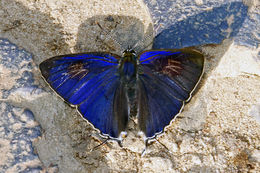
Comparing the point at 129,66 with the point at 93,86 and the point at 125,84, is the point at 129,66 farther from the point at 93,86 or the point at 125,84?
the point at 93,86

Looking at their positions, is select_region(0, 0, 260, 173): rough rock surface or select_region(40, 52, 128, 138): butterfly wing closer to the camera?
select_region(0, 0, 260, 173): rough rock surface

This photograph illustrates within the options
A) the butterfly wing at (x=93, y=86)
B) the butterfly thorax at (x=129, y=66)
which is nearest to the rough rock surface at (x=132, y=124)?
the butterfly wing at (x=93, y=86)

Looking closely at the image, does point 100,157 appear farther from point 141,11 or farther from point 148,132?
point 141,11

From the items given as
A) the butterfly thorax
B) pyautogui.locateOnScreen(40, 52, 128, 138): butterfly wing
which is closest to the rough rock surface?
pyautogui.locateOnScreen(40, 52, 128, 138): butterfly wing

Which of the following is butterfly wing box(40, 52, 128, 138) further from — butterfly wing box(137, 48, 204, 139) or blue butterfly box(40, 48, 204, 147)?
butterfly wing box(137, 48, 204, 139)

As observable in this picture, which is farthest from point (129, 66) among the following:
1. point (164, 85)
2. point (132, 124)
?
point (132, 124)

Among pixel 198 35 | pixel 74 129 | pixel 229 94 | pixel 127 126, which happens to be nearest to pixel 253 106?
pixel 229 94

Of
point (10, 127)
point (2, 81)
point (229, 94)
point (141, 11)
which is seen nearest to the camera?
point (10, 127)
